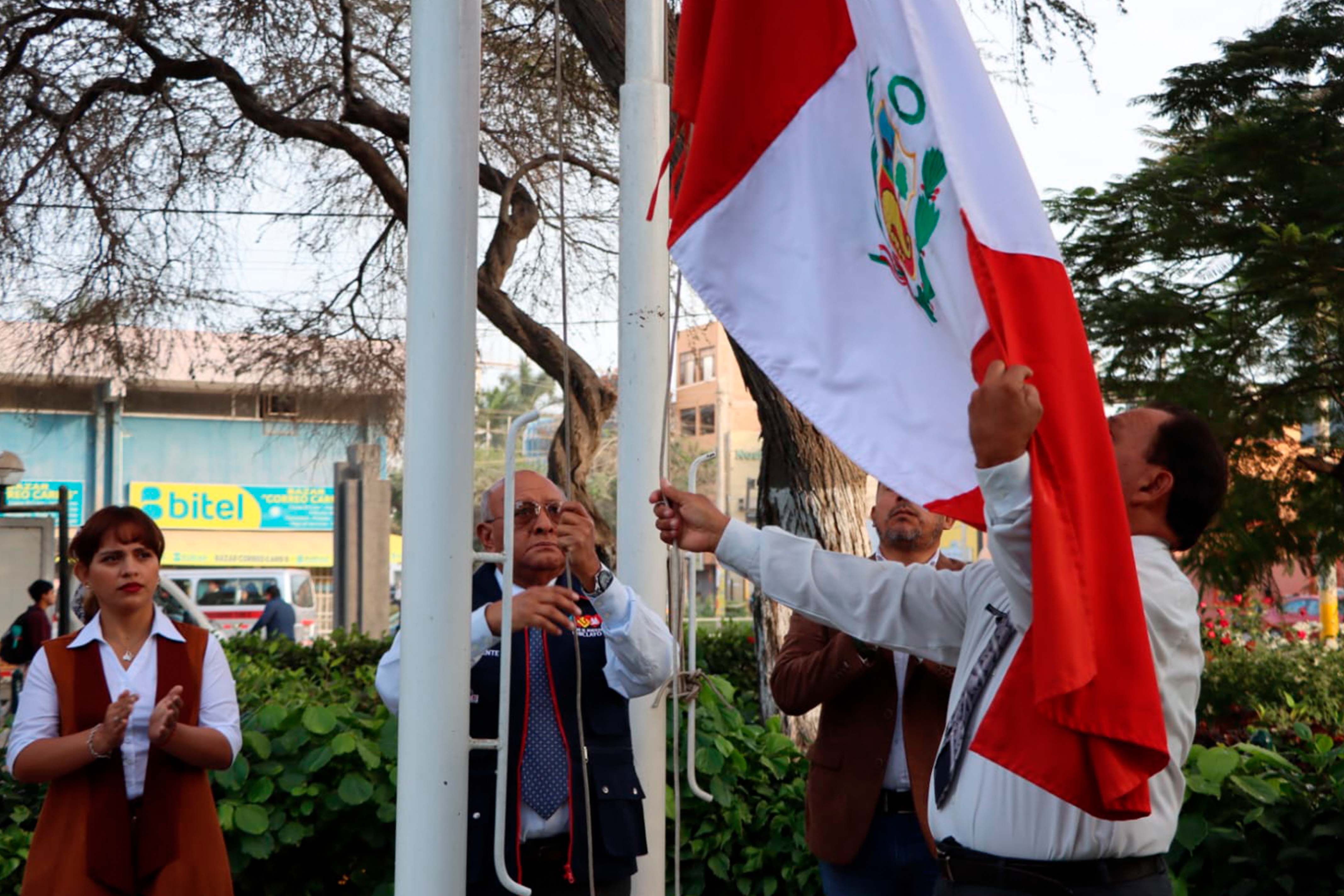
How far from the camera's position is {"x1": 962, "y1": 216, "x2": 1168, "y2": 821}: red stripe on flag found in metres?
2.20

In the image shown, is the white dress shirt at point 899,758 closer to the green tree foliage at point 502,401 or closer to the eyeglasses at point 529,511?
the eyeglasses at point 529,511

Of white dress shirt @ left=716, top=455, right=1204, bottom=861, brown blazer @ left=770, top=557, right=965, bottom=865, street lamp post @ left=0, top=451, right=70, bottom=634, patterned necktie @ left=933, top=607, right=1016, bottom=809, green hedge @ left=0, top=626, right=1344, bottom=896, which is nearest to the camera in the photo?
white dress shirt @ left=716, top=455, right=1204, bottom=861

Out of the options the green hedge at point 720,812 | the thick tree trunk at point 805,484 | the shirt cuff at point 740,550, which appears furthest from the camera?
the thick tree trunk at point 805,484

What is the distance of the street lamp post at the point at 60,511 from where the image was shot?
42.7 ft

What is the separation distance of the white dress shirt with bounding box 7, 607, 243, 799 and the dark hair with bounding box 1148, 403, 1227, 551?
100.0 inches

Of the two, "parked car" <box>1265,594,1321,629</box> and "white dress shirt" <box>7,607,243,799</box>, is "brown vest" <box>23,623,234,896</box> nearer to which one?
"white dress shirt" <box>7,607,243,799</box>

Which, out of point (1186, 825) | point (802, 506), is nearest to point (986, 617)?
point (1186, 825)

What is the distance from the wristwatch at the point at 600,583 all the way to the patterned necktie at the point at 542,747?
170mm

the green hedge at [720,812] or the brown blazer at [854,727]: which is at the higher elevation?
the brown blazer at [854,727]

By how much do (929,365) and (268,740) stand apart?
3520 mm

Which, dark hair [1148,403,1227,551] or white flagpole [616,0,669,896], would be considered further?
white flagpole [616,0,669,896]

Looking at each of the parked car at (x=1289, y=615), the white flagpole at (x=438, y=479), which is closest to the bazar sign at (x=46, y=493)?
the parked car at (x=1289, y=615)

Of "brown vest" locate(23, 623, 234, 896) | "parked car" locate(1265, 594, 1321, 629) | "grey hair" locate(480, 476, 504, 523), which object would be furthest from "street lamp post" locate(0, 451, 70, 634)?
"parked car" locate(1265, 594, 1321, 629)

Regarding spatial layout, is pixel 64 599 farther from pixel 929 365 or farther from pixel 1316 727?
pixel 929 365
